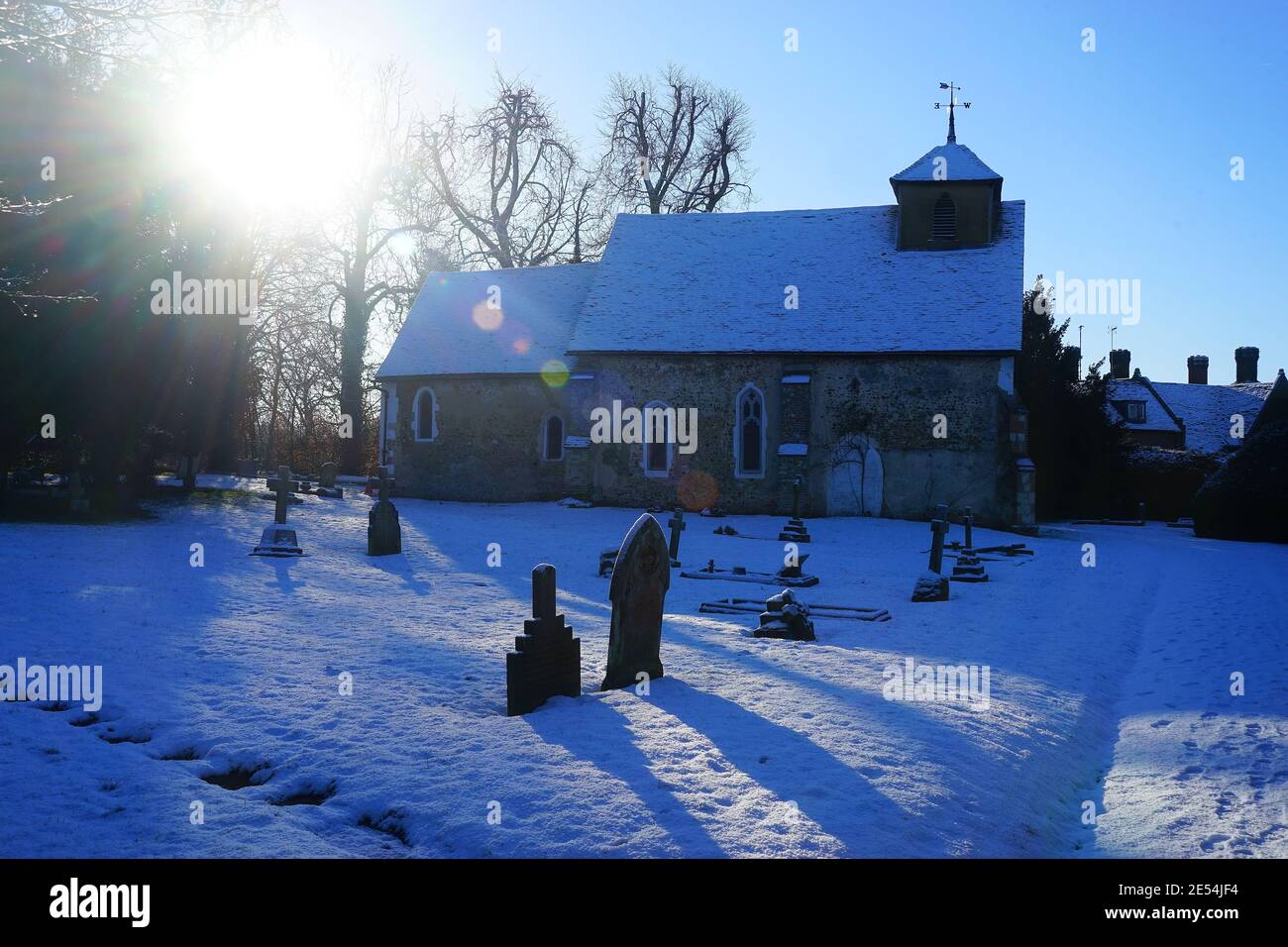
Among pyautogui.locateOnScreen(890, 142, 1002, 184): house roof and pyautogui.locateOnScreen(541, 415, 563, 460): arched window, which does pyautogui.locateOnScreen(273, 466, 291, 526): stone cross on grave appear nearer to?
pyautogui.locateOnScreen(541, 415, 563, 460): arched window

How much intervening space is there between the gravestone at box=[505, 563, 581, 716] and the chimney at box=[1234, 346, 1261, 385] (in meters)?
62.8

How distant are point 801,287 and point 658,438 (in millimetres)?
6180


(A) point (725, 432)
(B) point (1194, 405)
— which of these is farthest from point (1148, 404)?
(A) point (725, 432)

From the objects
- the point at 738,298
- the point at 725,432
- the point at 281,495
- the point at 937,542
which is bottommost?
the point at 937,542

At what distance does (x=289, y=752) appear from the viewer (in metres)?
5.79

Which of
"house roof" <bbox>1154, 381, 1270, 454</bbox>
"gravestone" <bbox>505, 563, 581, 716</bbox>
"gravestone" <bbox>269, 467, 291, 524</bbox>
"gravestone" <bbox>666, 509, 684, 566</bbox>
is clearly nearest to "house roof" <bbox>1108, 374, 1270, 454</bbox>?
"house roof" <bbox>1154, 381, 1270, 454</bbox>

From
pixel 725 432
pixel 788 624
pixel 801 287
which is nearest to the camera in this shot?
pixel 788 624

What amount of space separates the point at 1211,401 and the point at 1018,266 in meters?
33.5

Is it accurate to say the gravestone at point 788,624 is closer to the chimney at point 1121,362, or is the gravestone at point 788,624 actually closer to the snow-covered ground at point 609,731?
the snow-covered ground at point 609,731

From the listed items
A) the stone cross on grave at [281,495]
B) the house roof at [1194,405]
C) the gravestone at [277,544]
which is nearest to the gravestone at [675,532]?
the gravestone at [277,544]

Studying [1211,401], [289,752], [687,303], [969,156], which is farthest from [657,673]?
[1211,401]

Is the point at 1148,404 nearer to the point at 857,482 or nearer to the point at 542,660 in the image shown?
the point at 857,482

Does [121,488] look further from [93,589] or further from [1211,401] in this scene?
[1211,401]

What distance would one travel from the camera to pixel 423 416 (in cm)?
3084
